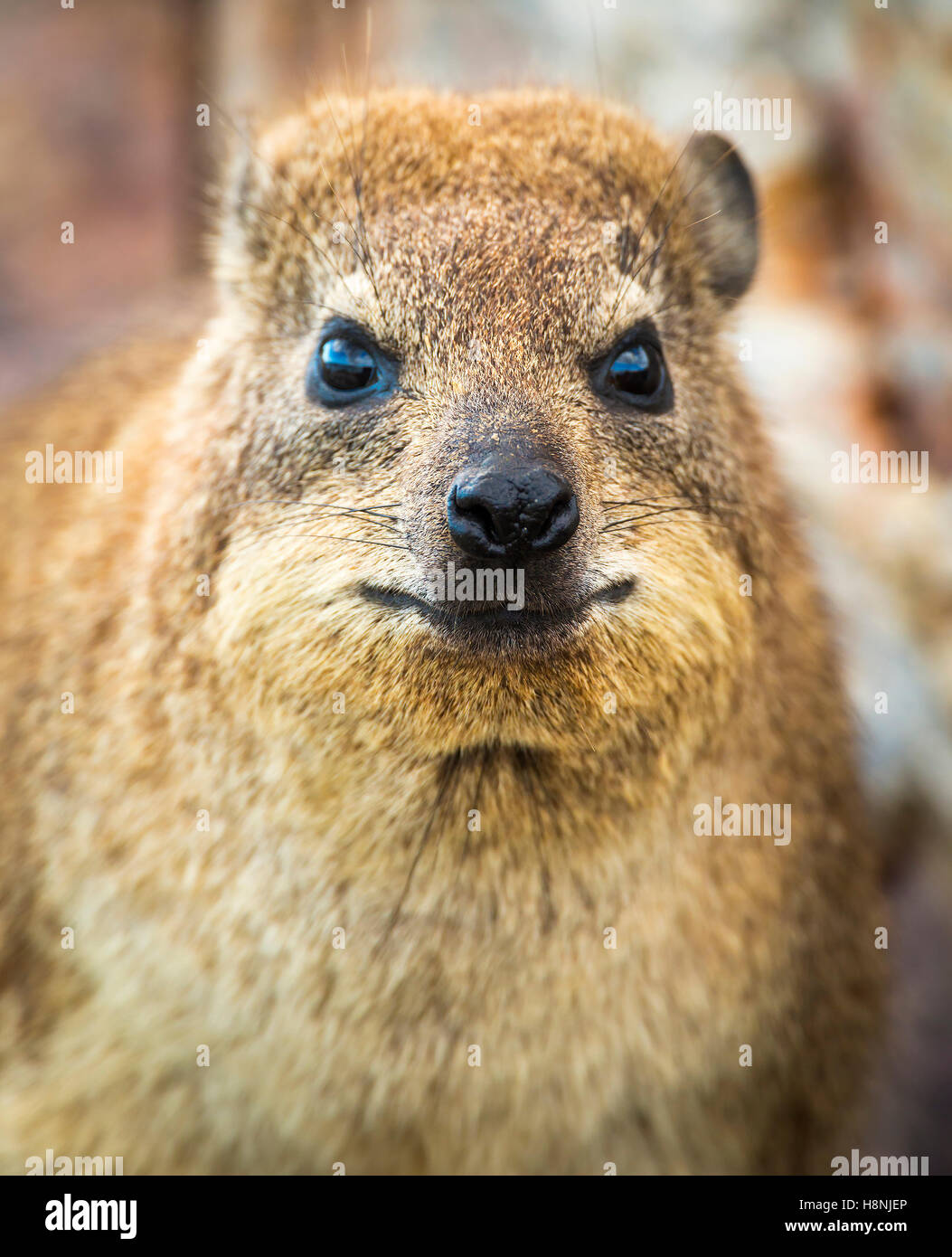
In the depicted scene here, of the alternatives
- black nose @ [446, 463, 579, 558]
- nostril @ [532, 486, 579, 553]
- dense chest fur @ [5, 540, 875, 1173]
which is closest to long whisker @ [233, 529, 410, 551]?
black nose @ [446, 463, 579, 558]

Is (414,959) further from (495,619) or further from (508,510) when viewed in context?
(508,510)

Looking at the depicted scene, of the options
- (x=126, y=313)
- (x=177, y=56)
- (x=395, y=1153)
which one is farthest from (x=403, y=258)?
(x=177, y=56)

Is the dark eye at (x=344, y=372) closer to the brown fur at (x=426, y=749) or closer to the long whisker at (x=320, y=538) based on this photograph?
the brown fur at (x=426, y=749)

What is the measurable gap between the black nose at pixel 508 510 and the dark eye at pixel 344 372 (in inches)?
25.1

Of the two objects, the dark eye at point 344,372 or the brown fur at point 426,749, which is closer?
the brown fur at point 426,749

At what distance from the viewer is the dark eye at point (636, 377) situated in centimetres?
339

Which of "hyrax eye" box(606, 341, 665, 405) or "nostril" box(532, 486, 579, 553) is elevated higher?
"hyrax eye" box(606, 341, 665, 405)

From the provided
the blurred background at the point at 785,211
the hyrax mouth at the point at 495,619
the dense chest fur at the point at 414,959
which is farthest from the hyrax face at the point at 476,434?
the blurred background at the point at 785,211

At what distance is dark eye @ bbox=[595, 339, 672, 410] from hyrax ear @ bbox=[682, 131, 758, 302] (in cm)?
64

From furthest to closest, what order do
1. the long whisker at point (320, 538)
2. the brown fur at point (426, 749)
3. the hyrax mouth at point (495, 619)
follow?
1. the brown fur at point (426, 749)
2. the long whisker at point (320, 538)
3. the hyrax mouth at point (495, 619)

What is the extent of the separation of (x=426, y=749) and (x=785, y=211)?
5.31 meters

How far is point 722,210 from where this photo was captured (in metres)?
3.98

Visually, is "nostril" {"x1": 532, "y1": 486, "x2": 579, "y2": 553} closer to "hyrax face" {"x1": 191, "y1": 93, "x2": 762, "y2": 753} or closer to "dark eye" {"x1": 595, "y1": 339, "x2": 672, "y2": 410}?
"hyrax face" {"x1": 191, "y1": 93, "x2": 762, "y2": 753}

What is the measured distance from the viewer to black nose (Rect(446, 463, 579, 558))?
9.14ft
